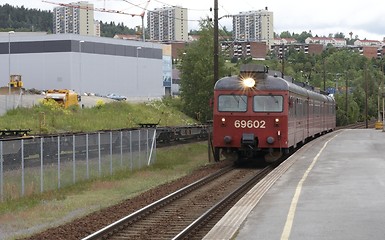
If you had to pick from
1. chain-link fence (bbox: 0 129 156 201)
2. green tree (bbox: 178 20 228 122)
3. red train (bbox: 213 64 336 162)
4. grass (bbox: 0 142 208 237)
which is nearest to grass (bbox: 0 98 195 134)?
green tree (bbox: 178 20 228 122)

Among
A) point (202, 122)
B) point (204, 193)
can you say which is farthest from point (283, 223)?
point (202, 122)

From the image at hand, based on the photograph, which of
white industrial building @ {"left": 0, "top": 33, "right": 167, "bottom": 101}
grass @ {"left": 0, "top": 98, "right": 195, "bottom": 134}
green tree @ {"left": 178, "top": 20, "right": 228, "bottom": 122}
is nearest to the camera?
grass @ {"left": 0, "top": 98, "right": 195, "bottom": 134}

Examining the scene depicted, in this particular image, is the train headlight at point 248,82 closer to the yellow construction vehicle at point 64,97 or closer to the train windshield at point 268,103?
the train windshield at point 268,103

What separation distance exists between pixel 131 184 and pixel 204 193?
406 cm

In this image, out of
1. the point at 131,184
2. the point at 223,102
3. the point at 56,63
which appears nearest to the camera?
the point at 131,184

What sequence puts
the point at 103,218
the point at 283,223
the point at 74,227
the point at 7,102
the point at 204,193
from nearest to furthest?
the point at 283,223 → the point at 74,227 → the point at 103,218 → the point at 204,193 → the point at 7,102

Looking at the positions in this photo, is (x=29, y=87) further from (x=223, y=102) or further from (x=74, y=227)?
(x=74, y=227)

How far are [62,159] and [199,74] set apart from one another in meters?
33.4

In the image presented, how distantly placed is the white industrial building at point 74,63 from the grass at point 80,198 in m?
69.2

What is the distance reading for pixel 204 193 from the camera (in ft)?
57.0

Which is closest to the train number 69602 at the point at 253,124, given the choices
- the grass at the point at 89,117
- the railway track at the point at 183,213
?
the railway track at the point at 183,213

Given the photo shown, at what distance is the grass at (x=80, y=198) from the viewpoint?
44.4 ft

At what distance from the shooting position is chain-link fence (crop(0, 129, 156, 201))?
1620cm

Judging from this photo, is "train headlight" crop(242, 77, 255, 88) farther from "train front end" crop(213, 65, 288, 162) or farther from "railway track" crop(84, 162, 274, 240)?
"railway track" crop(84, 162, 274, 240)
